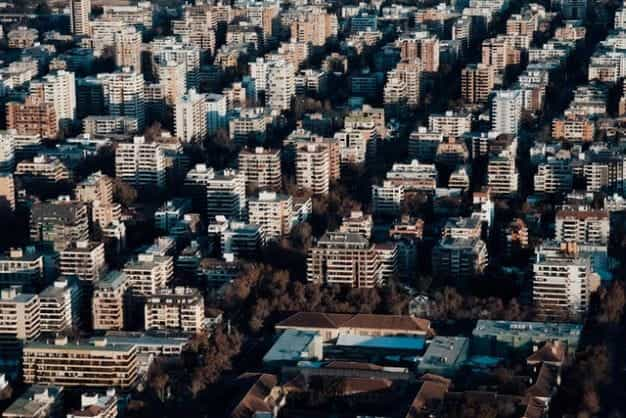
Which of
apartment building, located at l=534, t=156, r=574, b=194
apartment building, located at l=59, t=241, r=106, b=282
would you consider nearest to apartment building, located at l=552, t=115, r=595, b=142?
apartment building, located at l=534, t=156, r=574, b=194

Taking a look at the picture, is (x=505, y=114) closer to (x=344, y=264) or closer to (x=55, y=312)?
(x=344, y=264)

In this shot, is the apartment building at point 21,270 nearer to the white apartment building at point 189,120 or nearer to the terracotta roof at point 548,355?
the terracotta roof at point 548,355

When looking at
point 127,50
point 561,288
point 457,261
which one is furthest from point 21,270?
point 127,50

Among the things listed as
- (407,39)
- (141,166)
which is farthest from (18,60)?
(141,166)

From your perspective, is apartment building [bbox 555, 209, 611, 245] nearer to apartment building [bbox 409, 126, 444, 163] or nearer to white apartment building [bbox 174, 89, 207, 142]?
apartment building [bbox 409, 126, 444, 163]

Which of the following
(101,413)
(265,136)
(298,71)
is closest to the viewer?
(101,413)

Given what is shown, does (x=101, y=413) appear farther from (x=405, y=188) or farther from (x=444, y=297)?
(x=405, y=188)

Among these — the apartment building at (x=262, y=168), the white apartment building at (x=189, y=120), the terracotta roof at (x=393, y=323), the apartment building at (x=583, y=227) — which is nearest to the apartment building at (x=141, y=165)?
the apartment building at (x=262, y=168)
